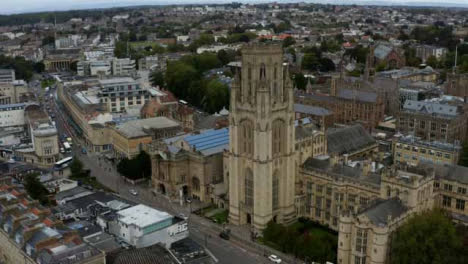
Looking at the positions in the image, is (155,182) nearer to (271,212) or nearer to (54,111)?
(271,212)

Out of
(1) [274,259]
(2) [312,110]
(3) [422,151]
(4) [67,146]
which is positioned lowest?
(1) [274,259]

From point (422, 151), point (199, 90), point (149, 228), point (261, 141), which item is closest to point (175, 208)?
point (149, 228)

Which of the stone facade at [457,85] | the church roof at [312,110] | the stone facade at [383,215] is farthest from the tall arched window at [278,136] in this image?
the stone facade at [457,85]

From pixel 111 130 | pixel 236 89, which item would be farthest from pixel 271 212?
pixel 111 130

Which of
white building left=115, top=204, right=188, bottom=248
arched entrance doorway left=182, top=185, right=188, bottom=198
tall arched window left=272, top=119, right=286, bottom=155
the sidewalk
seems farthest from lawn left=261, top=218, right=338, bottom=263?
arched entrance doorway left=182, top=185, right=188, bottom=198

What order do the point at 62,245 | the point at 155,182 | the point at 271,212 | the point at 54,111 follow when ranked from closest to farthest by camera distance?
the point at 62,245, the point at 271,212, the point at 155,182, the point at 54,111

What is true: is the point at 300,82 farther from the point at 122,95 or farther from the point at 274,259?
the point at 274,259

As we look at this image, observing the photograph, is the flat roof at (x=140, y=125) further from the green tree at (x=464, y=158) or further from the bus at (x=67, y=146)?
the green tree at (x=464, y=158)
